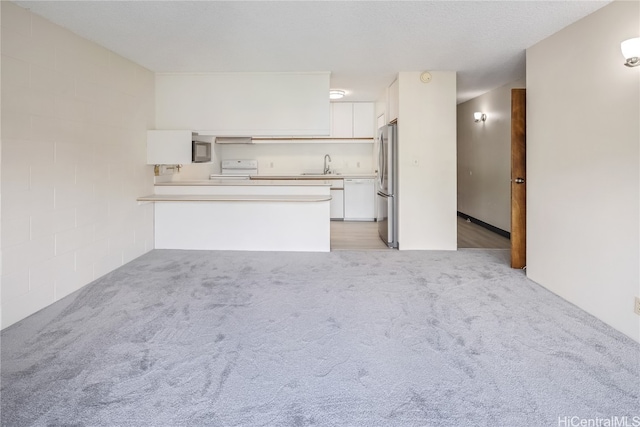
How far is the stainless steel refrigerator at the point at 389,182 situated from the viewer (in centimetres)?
532

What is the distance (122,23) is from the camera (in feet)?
10.9

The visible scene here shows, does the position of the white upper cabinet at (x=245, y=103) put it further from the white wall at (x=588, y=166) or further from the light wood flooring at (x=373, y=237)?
the white wall at (x=588, y=166)

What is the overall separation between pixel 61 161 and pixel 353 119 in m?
5.31

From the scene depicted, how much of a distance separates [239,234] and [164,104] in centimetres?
198

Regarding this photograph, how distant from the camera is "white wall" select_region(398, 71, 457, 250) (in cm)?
510

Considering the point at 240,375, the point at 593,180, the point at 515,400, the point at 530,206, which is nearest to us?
the point at 515,400

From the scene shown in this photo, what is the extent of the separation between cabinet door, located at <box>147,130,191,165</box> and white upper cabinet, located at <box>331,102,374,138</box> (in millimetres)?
3377

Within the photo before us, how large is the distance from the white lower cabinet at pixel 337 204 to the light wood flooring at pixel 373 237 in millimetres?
315

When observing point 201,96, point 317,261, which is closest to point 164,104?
point 201,96

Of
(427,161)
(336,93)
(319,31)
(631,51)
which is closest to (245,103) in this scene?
(336,93)

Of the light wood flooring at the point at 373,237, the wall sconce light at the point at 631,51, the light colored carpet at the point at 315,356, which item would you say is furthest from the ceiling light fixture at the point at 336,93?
the wall sconce light at the point at 631,51

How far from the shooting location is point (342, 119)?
7.63m

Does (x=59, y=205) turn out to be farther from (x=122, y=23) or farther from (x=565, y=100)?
(x=565, y=100)

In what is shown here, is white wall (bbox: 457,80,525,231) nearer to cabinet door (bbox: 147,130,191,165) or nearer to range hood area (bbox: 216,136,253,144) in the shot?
range hood area (bbox: 216,136,253,144)
